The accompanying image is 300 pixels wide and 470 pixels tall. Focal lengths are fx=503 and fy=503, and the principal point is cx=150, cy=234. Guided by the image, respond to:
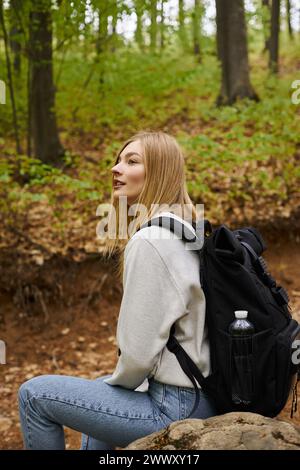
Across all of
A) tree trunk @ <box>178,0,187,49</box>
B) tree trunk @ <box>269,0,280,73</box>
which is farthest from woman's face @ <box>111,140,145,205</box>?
tree trunk @ <box>269,0,280,73</box>

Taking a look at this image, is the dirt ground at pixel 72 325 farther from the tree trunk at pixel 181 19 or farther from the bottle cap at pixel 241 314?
the tree trunk at pixel 181 19

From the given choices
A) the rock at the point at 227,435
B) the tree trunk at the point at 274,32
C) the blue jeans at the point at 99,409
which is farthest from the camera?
the tree trunk at the point at 274,32

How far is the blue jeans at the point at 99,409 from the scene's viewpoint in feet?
7.09

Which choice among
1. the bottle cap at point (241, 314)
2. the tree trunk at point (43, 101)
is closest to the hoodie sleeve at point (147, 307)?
the bottle cap at point (241, 314)

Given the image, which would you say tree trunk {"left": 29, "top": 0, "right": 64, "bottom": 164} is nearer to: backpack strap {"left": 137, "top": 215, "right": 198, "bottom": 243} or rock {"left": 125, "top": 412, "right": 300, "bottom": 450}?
backpack strap {"left": 137, "top": 215, "right": 198, "bottom": 243}

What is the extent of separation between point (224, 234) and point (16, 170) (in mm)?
6468

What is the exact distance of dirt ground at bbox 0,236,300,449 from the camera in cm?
553

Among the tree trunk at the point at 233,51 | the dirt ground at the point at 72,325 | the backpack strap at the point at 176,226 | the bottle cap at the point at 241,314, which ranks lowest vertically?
the dirt ground at the point at 72,325

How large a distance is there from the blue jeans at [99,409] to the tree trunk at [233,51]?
899 cm

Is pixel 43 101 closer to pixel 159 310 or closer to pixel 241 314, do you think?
pixel 159 310

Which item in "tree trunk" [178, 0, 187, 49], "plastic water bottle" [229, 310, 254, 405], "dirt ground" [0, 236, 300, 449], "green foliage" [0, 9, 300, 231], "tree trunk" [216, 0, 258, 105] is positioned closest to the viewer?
"plastic water bottle" [229, 310, 254, 405]

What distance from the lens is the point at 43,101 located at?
8.60 m

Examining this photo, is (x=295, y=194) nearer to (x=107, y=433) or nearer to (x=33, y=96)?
(x=33, y=96)

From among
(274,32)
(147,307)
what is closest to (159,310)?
(147,307)
